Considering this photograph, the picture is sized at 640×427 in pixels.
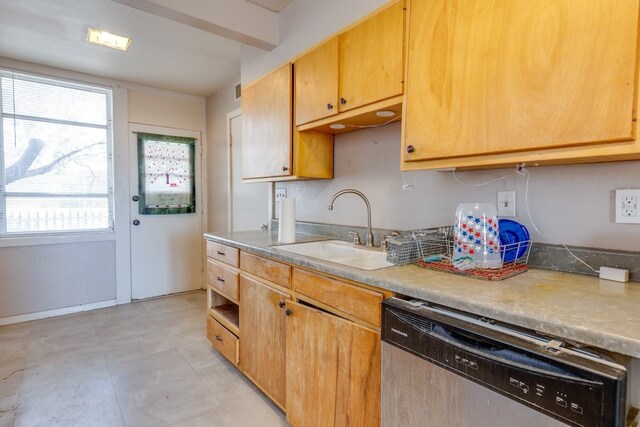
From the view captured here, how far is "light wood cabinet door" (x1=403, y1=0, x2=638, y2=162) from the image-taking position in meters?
0.89

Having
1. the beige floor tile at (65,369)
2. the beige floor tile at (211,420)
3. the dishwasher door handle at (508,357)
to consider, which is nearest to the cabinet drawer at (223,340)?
the beige floor tile at (211,420)

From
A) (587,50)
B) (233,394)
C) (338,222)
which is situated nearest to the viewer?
(587,50)

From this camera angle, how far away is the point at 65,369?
2311 mm

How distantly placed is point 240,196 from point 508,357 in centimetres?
308

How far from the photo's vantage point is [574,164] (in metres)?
1.21

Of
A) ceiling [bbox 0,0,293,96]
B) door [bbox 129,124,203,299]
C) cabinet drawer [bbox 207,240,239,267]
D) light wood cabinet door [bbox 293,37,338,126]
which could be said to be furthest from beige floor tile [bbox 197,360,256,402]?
ceiling [bbox 0,0,293,96]

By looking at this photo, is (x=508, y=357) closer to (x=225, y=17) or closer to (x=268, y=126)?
(x=268, y=126)

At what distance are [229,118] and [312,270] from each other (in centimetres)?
277

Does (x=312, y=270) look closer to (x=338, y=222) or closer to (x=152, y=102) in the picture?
Result: (x=338, y=222)

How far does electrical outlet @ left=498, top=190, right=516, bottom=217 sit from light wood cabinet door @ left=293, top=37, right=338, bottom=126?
93 centimetres

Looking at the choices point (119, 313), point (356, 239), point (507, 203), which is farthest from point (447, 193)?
point (119, 313)

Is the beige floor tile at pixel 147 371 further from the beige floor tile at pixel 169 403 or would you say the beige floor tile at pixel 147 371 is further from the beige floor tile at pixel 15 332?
the beige floor tile at pixel 15 332

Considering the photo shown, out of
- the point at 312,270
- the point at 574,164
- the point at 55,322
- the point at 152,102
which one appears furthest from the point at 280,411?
the point at 152,102

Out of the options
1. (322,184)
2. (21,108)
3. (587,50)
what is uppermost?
(21,108)
